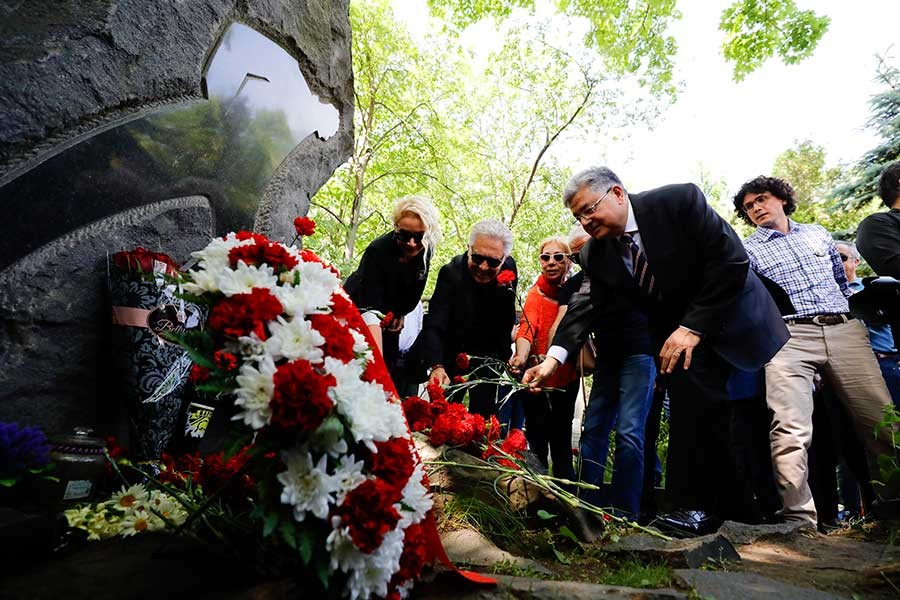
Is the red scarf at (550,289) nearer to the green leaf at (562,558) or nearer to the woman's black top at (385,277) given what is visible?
the woman's black top at (385,277)

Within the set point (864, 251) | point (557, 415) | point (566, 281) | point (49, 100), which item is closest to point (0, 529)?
point (49, 100)

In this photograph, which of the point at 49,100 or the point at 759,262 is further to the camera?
the point at 759,262

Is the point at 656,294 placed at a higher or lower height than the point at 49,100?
lower

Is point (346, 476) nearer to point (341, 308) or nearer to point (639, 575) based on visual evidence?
point (341, 308)

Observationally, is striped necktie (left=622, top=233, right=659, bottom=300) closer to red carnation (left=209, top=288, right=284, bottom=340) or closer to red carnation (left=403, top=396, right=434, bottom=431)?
red carnation (left=403, top=396, right=434, bottom=431)

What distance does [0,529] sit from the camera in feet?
4.17

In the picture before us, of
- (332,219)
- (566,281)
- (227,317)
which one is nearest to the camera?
(227,317)

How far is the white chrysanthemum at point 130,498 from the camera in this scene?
1663 millimetres

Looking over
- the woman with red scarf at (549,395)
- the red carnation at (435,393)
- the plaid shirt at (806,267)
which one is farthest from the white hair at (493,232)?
the plaid shirt at (806,267)

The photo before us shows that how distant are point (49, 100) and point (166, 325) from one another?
840mm

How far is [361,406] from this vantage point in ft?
4.07

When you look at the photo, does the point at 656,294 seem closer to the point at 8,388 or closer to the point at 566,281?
the point at 566,281

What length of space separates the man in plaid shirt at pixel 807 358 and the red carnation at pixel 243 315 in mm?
2898

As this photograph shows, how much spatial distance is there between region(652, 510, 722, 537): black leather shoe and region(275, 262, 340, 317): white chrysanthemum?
2.08m
